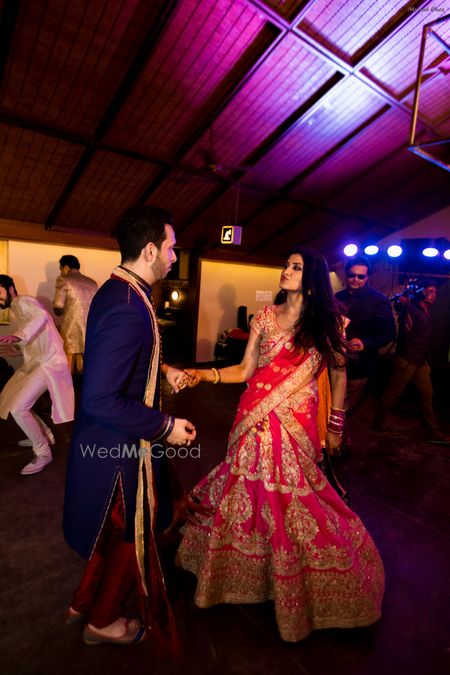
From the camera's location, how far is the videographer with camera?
468cm

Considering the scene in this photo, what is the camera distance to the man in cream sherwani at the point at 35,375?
3.25m

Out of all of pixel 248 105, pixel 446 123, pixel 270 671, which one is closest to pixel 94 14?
pixel 248 105

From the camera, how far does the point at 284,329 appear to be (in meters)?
2.12

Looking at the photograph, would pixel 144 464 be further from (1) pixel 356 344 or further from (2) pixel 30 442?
(2) pixel 30 442

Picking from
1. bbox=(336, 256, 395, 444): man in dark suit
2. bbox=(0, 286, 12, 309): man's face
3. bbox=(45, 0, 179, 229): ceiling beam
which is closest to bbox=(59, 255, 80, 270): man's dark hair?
bbox=(45, 0, 179, 229): ceiling beam

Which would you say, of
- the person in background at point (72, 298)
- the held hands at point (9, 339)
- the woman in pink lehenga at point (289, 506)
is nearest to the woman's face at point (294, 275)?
the woman in pink lehenga at point (289, 506)

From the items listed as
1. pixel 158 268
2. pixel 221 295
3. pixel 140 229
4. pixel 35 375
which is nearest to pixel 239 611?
pixel 158 268

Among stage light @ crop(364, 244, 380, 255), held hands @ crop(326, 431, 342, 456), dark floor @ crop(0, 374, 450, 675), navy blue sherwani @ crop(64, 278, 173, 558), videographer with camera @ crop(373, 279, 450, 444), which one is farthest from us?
stage light @ crop(364, 244, 380, 255)

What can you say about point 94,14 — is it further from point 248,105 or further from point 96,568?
point 96,568

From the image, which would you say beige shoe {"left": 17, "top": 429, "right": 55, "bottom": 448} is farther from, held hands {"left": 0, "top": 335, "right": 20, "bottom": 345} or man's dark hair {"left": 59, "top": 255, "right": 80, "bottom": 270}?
man's dark hair {"left": 59, "top": 255, "right": 80, "bottom": 270}

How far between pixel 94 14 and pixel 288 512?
4.80 metres

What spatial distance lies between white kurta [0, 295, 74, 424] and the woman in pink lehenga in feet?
6.09

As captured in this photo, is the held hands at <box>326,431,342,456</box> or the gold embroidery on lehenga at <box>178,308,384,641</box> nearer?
the gold embroidery on lehenga at <box>178,308,384,641</box>

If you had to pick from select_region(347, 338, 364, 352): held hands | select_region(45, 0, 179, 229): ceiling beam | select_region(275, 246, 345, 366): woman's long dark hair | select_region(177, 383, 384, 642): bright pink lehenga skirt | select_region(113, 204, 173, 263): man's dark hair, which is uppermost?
select_region(45, 0, 179, 229): ceiling beam
